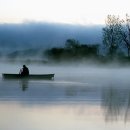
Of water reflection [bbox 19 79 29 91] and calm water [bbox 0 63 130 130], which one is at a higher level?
water reflection [bbox 19 79 29 91]

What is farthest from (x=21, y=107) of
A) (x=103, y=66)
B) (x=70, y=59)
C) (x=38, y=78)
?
(x=70, y=59)

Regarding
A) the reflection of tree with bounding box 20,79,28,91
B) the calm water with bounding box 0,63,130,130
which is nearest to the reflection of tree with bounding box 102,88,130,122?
the calm water with bounding box 0,63,130,130

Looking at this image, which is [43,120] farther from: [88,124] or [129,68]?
[129,68]

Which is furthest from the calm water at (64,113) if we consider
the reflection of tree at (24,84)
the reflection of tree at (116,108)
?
the reflection of tree at (24,84)

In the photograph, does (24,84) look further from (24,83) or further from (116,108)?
(116,108)

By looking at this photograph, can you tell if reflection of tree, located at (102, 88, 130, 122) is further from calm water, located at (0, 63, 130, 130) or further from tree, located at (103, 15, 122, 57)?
tree, located at (103, 15, 122, 57)

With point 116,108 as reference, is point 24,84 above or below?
above

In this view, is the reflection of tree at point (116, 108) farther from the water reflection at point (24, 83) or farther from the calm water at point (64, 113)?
the water reflection at point (24, 83)

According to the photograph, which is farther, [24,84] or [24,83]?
[24,83]

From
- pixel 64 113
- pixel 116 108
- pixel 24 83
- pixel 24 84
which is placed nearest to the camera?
pixel 64 113

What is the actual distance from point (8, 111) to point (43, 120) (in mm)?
3711

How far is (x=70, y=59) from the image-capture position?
5851 inches

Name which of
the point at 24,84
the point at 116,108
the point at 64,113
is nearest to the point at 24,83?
the point at 24,84

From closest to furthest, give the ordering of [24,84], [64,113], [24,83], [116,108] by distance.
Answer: [64,113]
[116,108]
[24,84]
[24,83]
